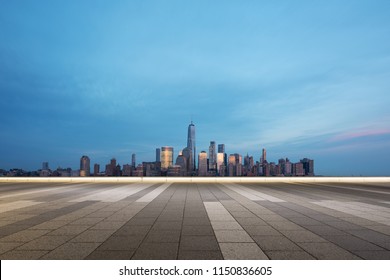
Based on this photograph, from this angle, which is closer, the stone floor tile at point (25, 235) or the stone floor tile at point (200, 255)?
the stone floor tile at point (200, 255)

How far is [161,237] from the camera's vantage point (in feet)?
23.0

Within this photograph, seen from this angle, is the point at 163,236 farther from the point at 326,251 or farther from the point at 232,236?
the point at 326,251

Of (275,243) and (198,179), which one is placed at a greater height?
(275,243)

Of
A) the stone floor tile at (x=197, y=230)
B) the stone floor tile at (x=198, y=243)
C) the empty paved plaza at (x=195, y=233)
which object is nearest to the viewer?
the empty paved plaza at (x=195, y=233)

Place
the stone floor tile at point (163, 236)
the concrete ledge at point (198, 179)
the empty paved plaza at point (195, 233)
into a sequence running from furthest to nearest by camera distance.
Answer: the concrete ledge at point (198, 179)
the stone floor tile at point (163, 236)
the empty paved plaza at point (195, 233)

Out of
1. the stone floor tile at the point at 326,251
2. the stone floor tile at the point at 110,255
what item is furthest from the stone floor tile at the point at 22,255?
the stone floor tile at the point at 326,251

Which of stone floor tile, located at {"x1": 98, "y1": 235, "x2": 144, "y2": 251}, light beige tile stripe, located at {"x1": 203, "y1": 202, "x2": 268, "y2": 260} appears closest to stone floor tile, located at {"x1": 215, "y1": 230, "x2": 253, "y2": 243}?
light beige tile stripe, located at {"x1": 203, "y1": 202, "x2": 268, "y2": 260}

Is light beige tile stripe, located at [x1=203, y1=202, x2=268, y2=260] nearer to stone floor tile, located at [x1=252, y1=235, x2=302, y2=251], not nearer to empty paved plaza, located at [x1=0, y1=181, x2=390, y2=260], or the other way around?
empty paved plaza, located at [x1=0, y1=181, x2=390, y2=260]

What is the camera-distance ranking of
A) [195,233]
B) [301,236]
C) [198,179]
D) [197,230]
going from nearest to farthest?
1. [301,236]
2. [195,233]
3. [197,230]
4. [198,179]

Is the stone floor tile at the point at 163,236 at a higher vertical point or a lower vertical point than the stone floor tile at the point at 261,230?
higher

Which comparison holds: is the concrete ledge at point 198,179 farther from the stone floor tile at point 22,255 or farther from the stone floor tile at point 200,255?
the stone floor tile at point 200,255

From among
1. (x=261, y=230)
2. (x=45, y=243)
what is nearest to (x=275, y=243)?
(x=261, y=230)
